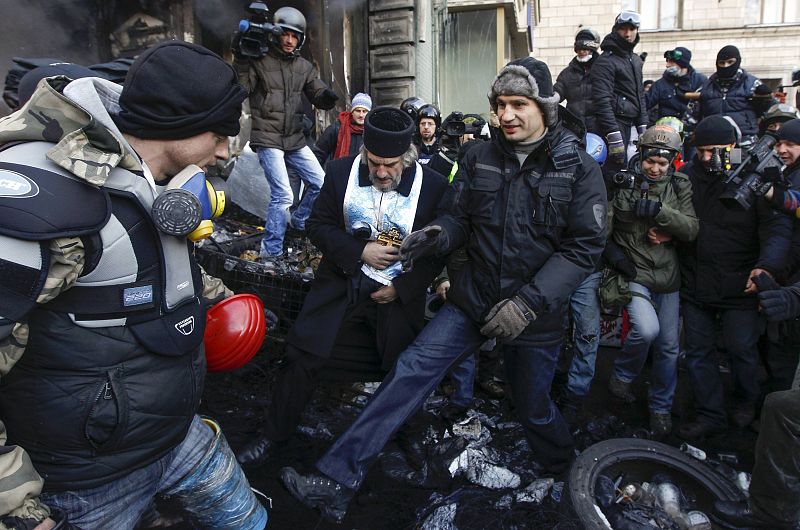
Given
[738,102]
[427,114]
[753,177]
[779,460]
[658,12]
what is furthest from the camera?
[658,12]

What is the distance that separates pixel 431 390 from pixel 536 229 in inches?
41.8

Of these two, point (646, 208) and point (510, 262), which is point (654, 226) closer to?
point (646, 208)

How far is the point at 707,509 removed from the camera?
324 centimetres

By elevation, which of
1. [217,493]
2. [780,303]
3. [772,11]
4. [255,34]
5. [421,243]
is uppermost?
[772,11]

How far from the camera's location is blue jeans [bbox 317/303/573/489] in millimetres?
2889

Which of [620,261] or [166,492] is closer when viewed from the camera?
[166,492]

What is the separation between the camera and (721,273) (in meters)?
3.85

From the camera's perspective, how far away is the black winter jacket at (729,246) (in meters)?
3.67

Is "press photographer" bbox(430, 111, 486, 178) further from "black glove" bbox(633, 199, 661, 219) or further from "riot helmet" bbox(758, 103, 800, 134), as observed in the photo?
"riot helmet" bbox(758, 103, 800, 134)

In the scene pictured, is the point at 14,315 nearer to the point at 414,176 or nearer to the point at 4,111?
the point at 414,176

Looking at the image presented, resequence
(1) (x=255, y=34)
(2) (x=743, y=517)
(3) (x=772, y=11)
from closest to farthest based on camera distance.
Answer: (2) (x=743, y=517), (1) (x=255, y=34), (3) (x=772, y=11)

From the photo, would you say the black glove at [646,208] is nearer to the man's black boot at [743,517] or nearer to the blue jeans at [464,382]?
the blue jeans at [464,382]

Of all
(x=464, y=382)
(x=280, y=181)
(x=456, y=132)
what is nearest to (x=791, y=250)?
(x=464, y=382)

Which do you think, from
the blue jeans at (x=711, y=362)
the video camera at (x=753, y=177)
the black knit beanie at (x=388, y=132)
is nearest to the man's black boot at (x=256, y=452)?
the black knit beanie at (x=388, y=132)
